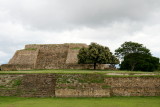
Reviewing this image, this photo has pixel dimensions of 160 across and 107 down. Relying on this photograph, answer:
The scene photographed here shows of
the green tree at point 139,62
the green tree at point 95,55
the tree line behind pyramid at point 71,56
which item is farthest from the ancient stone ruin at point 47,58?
the green tree at point 139,62

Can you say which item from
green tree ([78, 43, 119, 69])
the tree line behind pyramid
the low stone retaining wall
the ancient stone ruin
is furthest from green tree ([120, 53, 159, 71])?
the low stone retaining wall

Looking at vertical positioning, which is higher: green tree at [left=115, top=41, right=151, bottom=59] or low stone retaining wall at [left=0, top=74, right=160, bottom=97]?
green tree at [left=115, top=41, right=151, bottom=59]

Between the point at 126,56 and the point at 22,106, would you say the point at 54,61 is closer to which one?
the point at 126,56

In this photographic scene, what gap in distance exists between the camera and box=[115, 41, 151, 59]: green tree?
1441 inches

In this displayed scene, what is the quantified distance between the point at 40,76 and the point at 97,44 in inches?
499

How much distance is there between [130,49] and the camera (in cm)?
3700

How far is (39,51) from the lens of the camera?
38.4 m

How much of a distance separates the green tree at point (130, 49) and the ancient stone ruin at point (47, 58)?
14.6 feet

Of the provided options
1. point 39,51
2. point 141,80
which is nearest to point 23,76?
point 141,80

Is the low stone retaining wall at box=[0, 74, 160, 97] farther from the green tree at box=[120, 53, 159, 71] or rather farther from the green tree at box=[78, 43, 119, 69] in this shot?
the green tree at box=[120, 53, 159, 71]

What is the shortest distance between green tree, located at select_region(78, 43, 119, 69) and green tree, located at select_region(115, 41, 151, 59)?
6.46 m

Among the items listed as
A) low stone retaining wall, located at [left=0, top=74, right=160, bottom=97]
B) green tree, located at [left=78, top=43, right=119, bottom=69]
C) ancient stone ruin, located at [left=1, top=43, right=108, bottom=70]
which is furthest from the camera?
ancient stone ruin, located at [left=1, top=43, right=108, bottom=70]

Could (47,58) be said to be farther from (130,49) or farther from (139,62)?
(139,62)

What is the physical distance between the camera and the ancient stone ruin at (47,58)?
33094 mm
